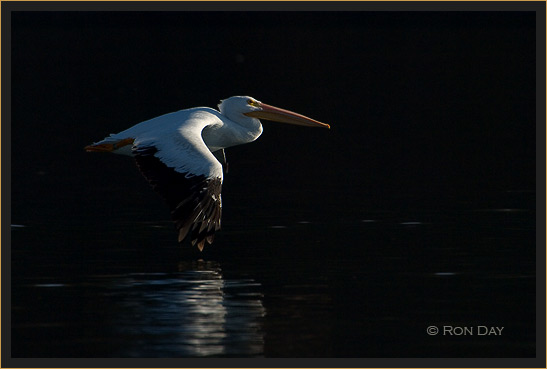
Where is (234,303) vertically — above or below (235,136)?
below

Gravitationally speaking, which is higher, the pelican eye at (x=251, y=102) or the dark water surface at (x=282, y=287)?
the pelican eye at (x=251, y=102)

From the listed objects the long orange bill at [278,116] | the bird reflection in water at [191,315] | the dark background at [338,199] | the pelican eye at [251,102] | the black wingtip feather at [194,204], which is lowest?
the bird reflection in water at [191,315]

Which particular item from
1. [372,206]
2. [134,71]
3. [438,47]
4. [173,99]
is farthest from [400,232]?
[438,47]

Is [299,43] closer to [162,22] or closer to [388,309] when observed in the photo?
[162,22]

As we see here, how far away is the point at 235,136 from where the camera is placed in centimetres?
1534

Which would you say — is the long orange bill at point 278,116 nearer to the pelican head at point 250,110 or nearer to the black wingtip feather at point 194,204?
the pelican head at point 250,110

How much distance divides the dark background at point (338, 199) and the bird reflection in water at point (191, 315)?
19 centimetres

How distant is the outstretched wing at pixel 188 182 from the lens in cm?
1266

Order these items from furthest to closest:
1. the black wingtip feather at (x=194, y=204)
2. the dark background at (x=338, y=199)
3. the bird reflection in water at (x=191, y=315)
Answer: the black wingtip feather at (x=194, y=204), the dark background at (x=338, y=199), the bird reflection in water at (x=191, y=315)

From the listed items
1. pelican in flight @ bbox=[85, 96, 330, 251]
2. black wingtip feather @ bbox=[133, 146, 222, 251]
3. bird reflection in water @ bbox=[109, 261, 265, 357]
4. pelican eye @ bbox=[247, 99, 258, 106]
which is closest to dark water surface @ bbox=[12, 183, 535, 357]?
bird reflection in water @ bbox=[109, 261, 265, 357]

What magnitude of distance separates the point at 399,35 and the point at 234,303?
5781 centimetres

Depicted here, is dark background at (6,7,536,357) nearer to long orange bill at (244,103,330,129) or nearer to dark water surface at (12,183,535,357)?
dark water surface at (12,183,535,357)

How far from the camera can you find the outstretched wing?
12.7 meters

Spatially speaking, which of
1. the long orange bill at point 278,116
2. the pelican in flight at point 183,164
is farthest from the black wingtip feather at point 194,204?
the long orange bill at point 278,116
